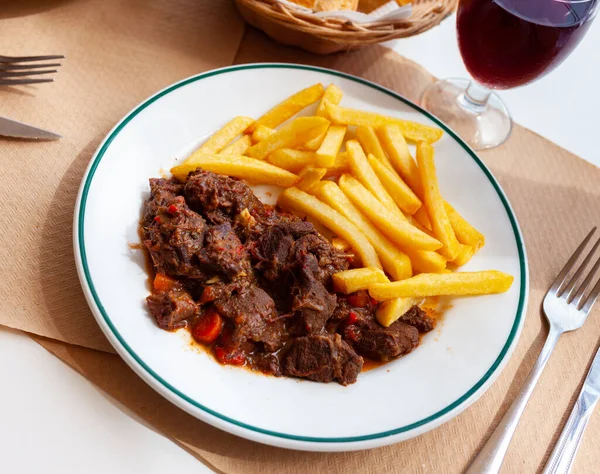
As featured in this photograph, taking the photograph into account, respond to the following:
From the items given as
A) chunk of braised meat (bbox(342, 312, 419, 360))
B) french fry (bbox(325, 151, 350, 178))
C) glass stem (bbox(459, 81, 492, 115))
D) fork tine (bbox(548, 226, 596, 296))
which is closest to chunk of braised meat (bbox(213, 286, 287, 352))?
chunk of braised meat (bbox(342, 312, 419, 360))

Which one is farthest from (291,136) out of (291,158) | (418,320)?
(418,320)

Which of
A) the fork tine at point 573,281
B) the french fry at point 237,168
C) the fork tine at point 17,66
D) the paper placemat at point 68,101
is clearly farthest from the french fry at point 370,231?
the fork tine at point 17,66

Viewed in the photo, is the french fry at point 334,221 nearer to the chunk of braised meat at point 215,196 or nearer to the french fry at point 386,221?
the french fry at point 386,221

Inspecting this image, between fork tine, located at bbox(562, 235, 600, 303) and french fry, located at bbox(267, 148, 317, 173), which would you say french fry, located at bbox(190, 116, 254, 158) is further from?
fork tine, located at bbox(562, 235, 600, 303)

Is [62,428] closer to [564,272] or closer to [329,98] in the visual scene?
[329,98]

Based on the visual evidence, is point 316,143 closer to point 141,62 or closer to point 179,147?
point 179,147

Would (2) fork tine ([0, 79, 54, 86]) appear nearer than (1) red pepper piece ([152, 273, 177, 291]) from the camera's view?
No
